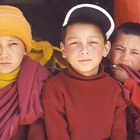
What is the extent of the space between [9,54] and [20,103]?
0.73 ft

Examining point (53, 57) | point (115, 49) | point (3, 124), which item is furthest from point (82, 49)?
point (53, 57)

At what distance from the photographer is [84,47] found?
6.12 ft

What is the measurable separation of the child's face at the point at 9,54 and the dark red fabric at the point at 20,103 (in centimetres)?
5

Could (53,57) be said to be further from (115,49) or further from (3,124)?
(3,124)

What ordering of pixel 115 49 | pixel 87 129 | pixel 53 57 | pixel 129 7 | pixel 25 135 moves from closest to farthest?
1. pixel 87 129
2. pixel 25 135
3. pixel 115 49
4. pixel 129 7
5. pixel 53 57

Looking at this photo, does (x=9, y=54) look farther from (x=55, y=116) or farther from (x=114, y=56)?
(x=114, y=56)

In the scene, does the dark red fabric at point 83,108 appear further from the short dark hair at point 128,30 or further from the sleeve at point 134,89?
the short dark hair at point 128,30

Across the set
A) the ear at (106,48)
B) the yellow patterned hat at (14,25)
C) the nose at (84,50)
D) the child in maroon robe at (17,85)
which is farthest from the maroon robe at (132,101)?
the yellow patterned hat at (14,25)

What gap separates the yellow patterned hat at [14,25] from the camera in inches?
74.4

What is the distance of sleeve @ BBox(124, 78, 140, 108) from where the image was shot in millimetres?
1841

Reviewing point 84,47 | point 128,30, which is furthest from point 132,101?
point 128,30

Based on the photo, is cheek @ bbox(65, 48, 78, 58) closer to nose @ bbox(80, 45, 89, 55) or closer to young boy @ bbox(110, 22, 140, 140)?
nose @ bbox(80, 45, 89, 55)

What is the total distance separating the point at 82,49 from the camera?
1.86 m

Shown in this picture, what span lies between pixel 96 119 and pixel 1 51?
1.65 feet
